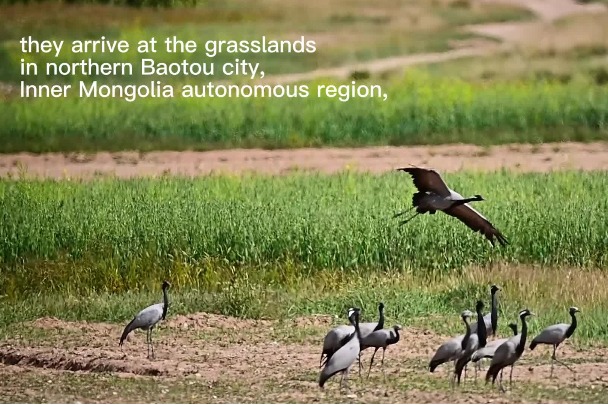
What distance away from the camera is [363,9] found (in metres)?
7.20

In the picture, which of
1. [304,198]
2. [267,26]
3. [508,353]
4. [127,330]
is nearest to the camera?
[508,353]

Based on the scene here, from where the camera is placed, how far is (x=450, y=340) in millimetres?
6383

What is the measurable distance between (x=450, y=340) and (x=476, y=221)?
0.80m

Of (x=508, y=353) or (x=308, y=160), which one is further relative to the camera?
(x=308, y=160)

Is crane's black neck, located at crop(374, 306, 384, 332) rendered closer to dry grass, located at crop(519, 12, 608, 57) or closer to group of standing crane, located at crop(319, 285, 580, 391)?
group of standing crane, located at crop(319, 285, 580, 391)

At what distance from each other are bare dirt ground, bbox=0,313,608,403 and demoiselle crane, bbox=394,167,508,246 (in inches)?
23.9

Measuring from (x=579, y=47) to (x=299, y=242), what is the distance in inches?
69.0

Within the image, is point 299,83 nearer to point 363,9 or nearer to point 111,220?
point 363,9

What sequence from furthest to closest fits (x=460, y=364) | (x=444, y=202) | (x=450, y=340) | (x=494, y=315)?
(x=444, y=202) < (x=494, y=315) < (x=450, y=340) < (x=460, y=364)

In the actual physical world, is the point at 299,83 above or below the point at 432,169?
above

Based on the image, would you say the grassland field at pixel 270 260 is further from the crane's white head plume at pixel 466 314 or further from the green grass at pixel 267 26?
the green grass at pixel 267 26

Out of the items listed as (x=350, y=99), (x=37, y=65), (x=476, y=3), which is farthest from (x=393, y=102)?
(x=37, y=65)

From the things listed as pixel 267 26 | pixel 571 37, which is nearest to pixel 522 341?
pixel 571 37

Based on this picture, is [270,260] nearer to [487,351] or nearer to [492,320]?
[492,320]
